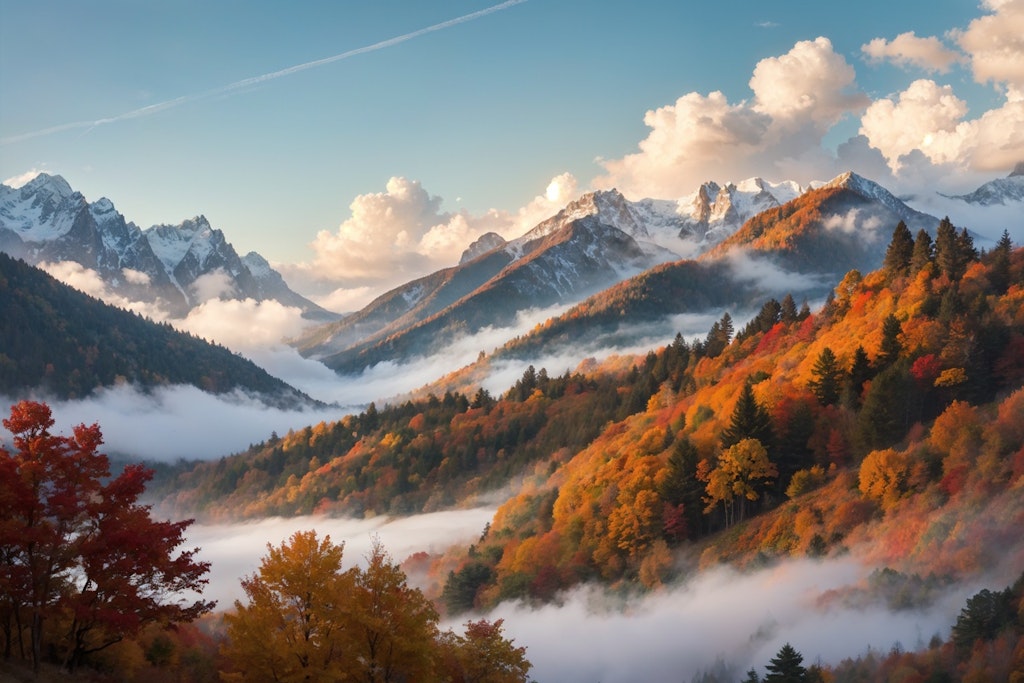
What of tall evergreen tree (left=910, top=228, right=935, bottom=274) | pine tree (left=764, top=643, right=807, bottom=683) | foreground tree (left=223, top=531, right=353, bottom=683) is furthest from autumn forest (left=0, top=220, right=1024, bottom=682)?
tall evergreen tree (left=910, top=228, right=935, bottom=274)

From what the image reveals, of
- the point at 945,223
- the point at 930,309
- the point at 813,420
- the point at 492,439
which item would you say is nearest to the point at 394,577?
the point at 813,420

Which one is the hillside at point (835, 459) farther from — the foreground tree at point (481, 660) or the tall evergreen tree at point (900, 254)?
the foreground tree at point (481, 660)

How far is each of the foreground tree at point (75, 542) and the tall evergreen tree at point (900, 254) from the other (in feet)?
353

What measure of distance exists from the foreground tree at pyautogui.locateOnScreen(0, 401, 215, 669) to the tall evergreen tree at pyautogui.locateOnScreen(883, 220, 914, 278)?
10753cm

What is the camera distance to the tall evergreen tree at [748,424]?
87250mm

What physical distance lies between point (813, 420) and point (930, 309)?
2239 centimetres

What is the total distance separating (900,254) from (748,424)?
45.2 m

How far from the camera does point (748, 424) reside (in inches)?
3469

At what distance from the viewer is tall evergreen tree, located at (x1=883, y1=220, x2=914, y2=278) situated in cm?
11138

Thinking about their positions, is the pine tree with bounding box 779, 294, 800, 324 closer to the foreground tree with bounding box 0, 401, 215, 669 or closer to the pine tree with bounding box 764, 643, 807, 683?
the pine tree with bounding box 764, 643, 807, 683

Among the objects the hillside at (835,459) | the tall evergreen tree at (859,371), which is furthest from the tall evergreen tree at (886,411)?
the tall evergreen tree at (859,371)

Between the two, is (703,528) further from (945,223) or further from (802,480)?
(945,223)

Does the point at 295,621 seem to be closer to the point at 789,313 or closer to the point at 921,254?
the point at 921,254

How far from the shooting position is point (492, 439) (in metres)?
194
